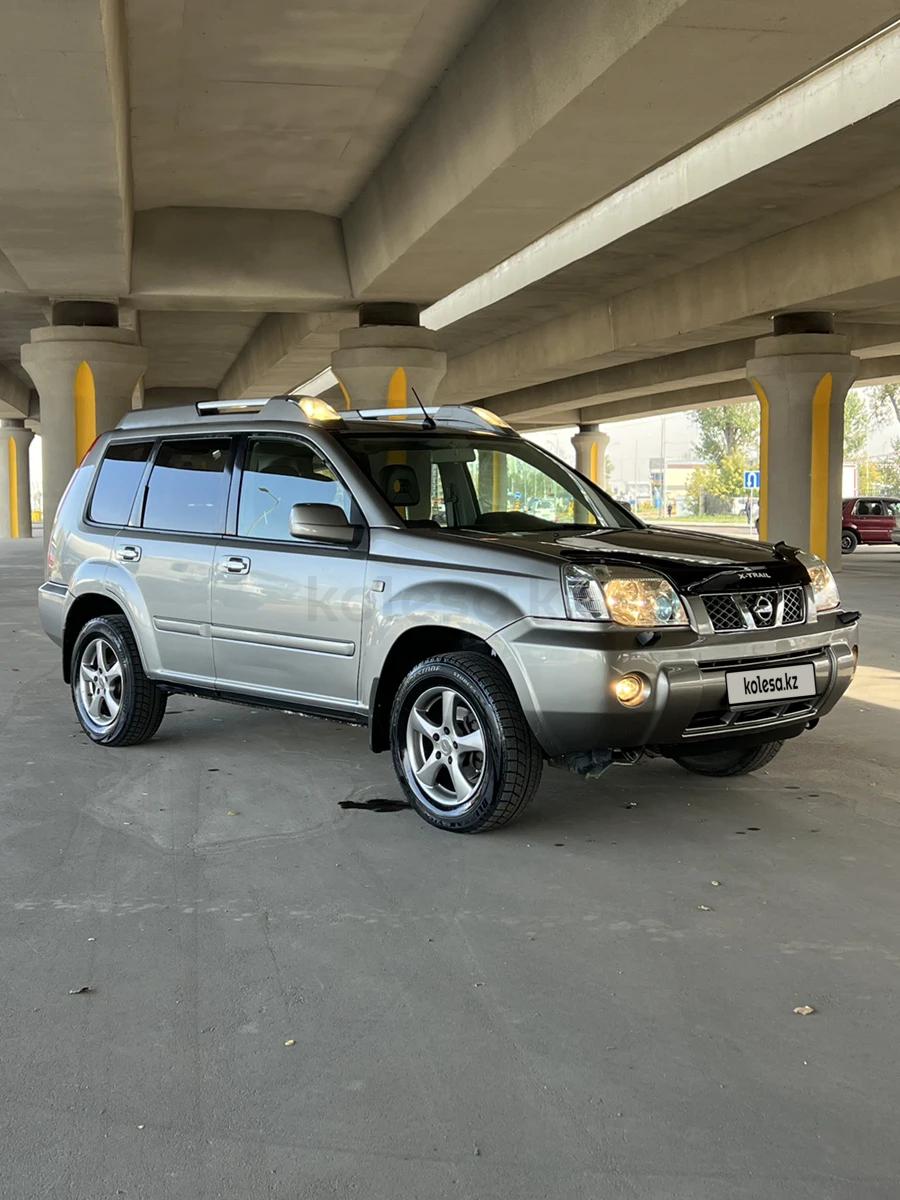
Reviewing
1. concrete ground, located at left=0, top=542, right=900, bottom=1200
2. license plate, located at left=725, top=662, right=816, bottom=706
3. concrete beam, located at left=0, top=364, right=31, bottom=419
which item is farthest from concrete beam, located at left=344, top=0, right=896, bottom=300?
concrete beam, located at left=0, top=364, right=31, bottom=419

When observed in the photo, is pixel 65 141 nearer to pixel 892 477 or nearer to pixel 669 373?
pixel 669 373

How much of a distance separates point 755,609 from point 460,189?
748cm

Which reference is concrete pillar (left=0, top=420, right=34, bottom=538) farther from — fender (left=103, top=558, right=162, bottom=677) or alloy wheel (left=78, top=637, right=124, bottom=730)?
fender (left=103, top=558, right=162, bottom=677)

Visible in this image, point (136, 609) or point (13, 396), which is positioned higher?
point (13, 396)

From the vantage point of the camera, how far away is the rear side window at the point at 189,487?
23.0 feet

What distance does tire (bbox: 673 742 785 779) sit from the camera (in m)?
6.60

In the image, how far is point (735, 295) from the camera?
66.3ft

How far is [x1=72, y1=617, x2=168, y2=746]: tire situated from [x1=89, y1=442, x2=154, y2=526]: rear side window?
0.65m

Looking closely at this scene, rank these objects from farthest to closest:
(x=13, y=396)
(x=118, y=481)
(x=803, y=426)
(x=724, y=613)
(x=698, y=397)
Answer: (x=13, y=396) → (x=698, y=397) → (x=803, y=426) → (x=118, y=481) → (x=724, y=613)

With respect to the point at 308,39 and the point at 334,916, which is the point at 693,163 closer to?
the point at 308,39

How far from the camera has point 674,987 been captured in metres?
3.88

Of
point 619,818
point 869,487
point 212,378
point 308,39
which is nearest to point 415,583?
point 619,818

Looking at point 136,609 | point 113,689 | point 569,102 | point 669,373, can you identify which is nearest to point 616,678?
point 136,609

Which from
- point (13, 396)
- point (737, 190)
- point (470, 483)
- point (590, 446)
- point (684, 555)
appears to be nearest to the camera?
point (684, 555)
